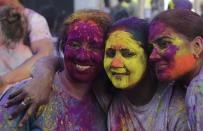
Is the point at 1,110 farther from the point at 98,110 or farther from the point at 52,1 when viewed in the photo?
the point at 52,1

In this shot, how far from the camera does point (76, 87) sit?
2.51 m

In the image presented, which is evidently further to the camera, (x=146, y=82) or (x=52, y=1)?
(x=52, y=1)

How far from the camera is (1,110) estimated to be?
236 cm

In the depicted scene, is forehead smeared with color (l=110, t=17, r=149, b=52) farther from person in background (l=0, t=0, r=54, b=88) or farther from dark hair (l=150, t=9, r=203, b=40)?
person in background (l=0, t=0, r=54, b=88)

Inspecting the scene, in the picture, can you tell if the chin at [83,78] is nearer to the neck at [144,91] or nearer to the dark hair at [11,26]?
the neck at [144,91]

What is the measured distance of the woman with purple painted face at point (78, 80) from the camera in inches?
95.0

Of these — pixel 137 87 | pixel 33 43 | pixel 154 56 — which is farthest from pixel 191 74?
pixel 33 43

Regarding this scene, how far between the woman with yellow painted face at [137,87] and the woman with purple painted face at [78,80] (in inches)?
2.9

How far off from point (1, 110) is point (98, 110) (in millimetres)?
461

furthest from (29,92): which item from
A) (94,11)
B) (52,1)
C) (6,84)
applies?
(52,1)

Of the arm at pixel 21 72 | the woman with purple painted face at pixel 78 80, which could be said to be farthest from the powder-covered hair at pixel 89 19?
the arm at pixel 21 72

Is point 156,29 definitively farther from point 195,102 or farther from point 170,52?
point 195,102

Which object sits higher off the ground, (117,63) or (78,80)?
(117,63)

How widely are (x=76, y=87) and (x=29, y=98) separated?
0.82 feet
